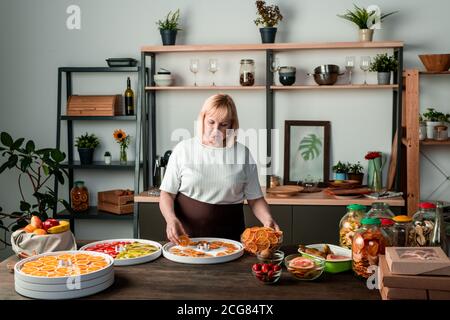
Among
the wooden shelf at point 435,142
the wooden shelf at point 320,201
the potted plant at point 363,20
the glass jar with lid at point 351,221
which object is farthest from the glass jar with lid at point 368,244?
the potted plant at point 363,20

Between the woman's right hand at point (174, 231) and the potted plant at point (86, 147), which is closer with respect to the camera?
the woman's right hand at point (174, 231)

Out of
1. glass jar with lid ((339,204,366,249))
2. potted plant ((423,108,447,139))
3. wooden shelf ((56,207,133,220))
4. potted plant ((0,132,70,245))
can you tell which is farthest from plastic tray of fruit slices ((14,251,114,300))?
potted plant ((423,108,447,139))

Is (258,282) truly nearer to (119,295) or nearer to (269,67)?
(119,295)

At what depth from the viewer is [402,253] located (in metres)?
2.13

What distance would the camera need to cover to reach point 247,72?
4789 millimetres

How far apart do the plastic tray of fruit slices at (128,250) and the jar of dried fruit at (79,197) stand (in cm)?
237

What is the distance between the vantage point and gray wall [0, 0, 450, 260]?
4840 millimetres

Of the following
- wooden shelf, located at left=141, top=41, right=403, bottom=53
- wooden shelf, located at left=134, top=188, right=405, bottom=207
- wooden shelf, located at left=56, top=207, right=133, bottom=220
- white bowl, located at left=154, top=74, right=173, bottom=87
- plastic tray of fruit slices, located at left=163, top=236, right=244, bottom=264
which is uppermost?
wooden shelf, located at left=141, top=41, right=403, bottom=53

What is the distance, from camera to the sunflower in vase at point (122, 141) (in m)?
5.01

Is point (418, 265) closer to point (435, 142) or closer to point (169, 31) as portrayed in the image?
point (435, 142)

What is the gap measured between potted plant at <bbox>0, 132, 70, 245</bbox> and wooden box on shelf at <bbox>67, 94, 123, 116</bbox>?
1.28 feet

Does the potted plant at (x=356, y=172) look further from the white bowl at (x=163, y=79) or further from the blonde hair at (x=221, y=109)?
the blonde hair at (x=221, y=109)

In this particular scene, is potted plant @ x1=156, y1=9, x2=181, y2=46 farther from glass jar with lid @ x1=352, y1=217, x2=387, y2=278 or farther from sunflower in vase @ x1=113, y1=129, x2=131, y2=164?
glass jar with lid @ x1=352, y1=217, x2=387, y2=278

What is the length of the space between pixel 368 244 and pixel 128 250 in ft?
3.34
